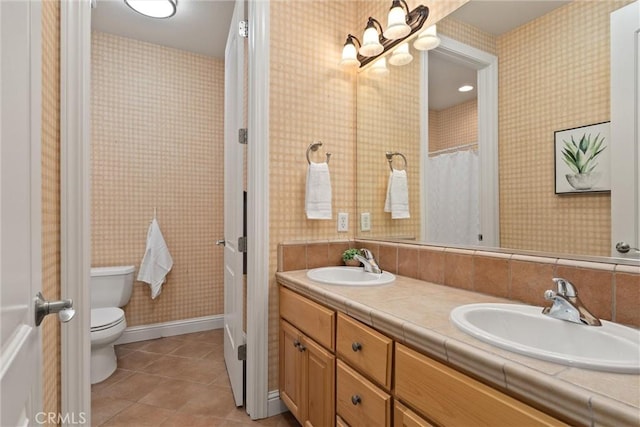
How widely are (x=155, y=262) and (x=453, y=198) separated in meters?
2.44

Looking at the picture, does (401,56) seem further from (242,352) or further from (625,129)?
(242,352)

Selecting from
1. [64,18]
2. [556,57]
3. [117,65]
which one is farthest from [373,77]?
[117,65]

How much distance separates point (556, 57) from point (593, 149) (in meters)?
0.34

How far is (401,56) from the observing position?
1771 millimetres

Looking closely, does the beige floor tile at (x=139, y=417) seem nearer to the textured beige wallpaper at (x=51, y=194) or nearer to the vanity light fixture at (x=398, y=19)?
the textured beige wallpaper at (x=51, y=194)

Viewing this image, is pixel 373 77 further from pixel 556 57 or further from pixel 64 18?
pixel 64 18

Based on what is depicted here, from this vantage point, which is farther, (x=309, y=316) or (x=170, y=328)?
(x=170, y=328)

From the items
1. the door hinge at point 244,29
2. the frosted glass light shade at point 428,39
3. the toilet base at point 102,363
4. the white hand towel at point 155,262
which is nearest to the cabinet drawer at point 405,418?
the frosted glass light shade at point 428,39

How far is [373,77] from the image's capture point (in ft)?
6.35

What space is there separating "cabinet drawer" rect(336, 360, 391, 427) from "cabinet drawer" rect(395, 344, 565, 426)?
9 cm

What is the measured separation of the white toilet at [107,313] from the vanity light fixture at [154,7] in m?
1.96

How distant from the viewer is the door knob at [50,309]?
0.66 meters

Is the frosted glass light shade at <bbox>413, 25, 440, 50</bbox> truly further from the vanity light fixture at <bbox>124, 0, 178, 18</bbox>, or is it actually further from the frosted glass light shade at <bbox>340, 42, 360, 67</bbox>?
the vanity light fixture at <bbox>124, 0, 178, 18</bbox>

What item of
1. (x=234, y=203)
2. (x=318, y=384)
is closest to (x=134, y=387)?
(x=234, y=203)
